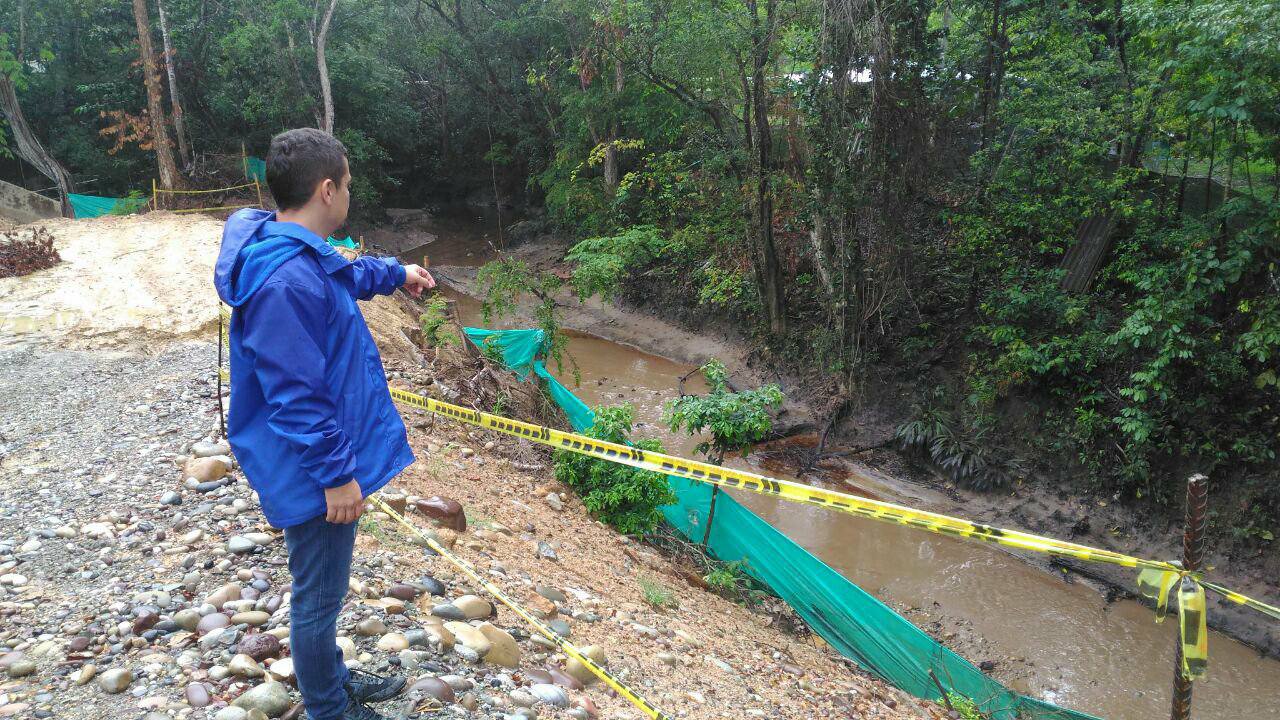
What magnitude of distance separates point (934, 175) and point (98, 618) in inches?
417

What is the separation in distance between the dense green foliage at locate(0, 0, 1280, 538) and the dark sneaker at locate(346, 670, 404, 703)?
782cm

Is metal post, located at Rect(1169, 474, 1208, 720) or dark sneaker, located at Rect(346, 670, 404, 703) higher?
metal post, located at Rect(1169, 474, 1208, 720)

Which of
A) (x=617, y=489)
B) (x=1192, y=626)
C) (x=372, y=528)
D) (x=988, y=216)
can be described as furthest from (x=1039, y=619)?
(x=372, y=528)

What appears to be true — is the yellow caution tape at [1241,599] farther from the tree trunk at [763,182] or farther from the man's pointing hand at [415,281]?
the tree trunk at [763,182]

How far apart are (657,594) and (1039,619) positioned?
4.66 meters

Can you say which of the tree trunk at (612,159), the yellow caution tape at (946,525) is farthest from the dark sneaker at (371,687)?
the tree trunk at (612,159)

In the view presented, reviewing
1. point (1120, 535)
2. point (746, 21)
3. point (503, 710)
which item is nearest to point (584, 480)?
point (503, 710)

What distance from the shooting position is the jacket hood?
1848 millimetres

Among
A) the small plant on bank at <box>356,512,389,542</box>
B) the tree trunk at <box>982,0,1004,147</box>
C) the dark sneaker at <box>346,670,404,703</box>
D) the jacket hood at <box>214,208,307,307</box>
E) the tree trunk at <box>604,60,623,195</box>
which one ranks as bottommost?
the small plant on bank at <box>356,512,389,542</box>

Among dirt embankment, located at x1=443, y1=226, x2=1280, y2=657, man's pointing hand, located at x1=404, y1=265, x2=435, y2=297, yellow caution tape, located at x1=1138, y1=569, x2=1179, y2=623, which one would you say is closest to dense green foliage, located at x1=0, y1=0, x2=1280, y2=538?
dirt embankment, located at x1=443, y1=226, x2=1280, y2=657

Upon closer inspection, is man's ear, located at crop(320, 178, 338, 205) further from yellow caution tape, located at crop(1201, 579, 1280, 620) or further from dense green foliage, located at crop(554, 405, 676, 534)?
dense green foliage, located at crop(554, 405, 676, 534)

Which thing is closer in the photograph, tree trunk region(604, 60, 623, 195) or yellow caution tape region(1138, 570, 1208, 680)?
yellow caution tape region(1138, 570, 1208, 680)

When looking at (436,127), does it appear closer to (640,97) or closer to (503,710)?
(640,97)

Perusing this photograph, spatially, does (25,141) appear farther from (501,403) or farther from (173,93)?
(501,403)
